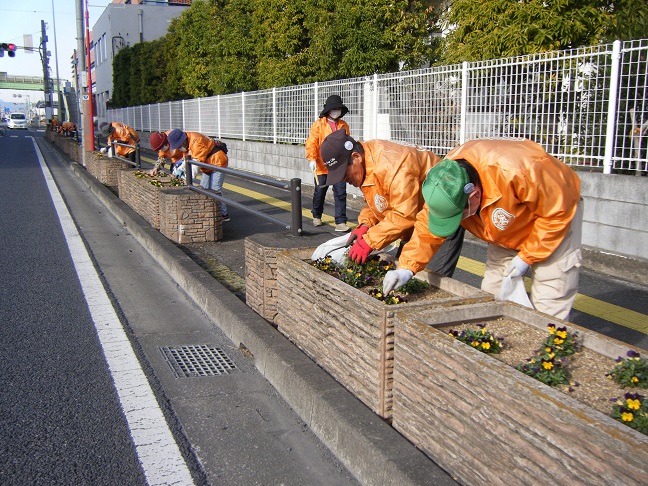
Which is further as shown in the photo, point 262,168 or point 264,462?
point 262,168

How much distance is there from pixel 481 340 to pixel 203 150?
6.76m

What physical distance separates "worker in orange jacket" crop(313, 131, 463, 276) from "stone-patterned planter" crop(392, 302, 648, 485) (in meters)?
0.85

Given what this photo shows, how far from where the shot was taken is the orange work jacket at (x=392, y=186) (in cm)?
360

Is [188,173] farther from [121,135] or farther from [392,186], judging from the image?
[121,135]

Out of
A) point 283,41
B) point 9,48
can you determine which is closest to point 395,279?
point 283,41

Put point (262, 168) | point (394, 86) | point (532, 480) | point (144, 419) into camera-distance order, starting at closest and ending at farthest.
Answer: point (532, 480) < point (144, 419) < point (394, 86) < point (262, 168)

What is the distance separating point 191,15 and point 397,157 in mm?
25587

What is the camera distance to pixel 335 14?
13906 millimetres

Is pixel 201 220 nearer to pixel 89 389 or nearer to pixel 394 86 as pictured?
pixel 89 389

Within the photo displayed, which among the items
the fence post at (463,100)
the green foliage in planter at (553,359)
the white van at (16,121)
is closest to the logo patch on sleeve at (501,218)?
the green foliage in planter at (553,359)

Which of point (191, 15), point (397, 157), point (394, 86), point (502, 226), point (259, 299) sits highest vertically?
point (191, 15)

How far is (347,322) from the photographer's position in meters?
3.14

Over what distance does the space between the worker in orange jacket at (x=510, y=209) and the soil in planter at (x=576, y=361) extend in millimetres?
479

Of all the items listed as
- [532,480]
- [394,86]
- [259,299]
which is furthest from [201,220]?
[532,480]
